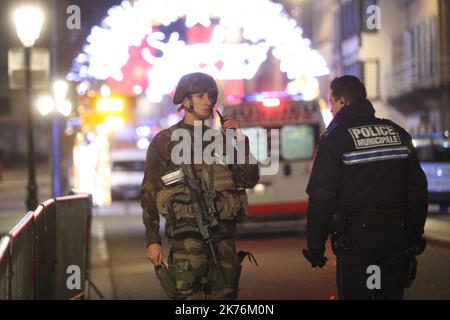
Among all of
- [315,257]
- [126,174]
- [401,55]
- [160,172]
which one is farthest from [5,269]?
[401,55]

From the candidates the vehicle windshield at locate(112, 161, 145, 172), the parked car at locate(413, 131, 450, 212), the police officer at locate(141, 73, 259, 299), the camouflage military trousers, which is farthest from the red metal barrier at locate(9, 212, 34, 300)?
the vehicle windshield at locate(112, 161, 145, 172)

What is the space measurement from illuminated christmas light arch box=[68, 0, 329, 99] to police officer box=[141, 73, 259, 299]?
1311 centimetres

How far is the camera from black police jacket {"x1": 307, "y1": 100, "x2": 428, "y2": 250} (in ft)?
17.9

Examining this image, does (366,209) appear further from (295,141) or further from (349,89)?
(295,141)

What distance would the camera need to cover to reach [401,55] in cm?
4022

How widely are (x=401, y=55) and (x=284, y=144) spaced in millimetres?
24493

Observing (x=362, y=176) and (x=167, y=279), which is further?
(x=167, y=279)

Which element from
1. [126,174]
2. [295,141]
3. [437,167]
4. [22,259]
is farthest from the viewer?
[126,174]

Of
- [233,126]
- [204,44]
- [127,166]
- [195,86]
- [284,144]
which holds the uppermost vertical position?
[204,44]

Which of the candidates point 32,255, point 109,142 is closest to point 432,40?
point 109,142

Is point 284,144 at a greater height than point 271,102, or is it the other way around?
point 271,102

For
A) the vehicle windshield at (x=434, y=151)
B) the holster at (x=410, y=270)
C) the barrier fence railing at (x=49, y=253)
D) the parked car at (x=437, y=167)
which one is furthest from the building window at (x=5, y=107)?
the holster at (x=410, y=270)

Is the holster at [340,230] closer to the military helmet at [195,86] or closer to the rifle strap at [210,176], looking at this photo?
the rifle strap at [210,176]

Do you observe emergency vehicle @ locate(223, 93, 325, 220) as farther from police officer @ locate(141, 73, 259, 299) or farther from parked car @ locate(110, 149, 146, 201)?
parked car @ locate(110, 149, 146, 201)
